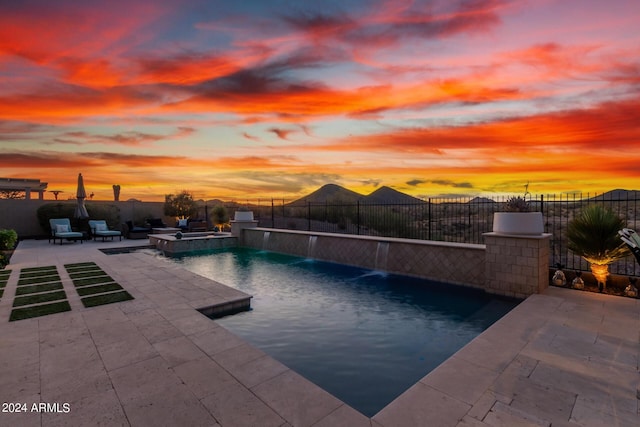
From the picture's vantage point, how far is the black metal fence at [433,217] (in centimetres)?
669

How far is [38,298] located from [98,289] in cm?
80

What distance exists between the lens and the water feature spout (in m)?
7.65

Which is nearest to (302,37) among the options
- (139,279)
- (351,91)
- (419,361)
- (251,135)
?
(351,91)

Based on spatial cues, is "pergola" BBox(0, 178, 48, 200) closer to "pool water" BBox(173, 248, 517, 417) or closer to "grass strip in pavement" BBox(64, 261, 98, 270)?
"grass strip in pavement" BBox(64, 261, 98, 270)

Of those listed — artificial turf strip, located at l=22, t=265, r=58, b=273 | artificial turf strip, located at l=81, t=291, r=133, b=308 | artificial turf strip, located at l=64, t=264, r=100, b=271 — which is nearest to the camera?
artificial turf strip, located at l=81, t=291, r=133, b=308

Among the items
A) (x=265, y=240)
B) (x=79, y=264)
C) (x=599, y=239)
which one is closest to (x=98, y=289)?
(x=79, y=264)

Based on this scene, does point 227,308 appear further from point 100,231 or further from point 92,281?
point 100,231

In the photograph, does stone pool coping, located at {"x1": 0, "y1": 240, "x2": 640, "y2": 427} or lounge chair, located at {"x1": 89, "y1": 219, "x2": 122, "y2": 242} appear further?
lounge chair, located at {"x1": 89, "y1": 219, "x2": 122, "y2": 242}

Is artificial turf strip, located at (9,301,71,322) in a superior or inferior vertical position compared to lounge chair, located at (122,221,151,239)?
inferior

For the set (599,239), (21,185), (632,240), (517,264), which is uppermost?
(21,185)

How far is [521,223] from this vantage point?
5332 mm

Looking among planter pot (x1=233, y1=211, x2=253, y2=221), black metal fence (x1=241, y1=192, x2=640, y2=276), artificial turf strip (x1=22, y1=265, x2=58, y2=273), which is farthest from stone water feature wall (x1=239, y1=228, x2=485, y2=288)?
artificial turf strip (x1=22, y1=265, x2=58, y2=273)

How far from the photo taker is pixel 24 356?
9.81ft

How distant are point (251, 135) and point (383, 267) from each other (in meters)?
6.80
